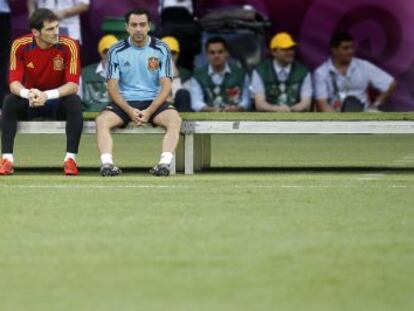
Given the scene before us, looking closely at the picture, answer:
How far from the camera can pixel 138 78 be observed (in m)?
12.3

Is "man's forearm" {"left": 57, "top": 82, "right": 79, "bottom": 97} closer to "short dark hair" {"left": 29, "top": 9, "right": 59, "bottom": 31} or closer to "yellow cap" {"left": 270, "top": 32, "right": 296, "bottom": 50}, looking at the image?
"short dark hair" {"left": 29, "top": 9, "right": 59, "bottom": 31}

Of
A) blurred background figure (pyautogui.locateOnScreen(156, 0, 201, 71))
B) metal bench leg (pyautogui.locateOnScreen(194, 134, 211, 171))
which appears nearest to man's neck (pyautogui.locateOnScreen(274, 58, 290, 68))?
blurred background figure (pyautogui.locateOnScreen(156, 0, 201, 71))

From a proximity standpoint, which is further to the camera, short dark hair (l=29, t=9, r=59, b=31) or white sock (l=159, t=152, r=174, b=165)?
Answer: short dark hair (l=29, t=9, r=59, b=31)

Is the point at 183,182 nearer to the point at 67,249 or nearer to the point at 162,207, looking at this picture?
the point at 162,207

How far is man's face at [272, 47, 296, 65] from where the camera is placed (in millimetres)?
16969

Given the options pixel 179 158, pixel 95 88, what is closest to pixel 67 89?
pixel 179 158

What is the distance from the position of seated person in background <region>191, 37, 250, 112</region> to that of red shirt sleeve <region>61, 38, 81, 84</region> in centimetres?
502

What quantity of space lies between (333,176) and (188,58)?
6.76 metres

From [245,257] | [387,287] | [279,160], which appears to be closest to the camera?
[387,287]

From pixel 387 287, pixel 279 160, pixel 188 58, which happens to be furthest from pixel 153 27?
pixel 387 287

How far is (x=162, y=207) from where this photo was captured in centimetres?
902

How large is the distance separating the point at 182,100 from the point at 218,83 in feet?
2.19

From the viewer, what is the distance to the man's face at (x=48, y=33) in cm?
1199

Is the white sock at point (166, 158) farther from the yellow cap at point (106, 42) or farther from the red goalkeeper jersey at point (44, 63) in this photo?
the yellow cap at point (106, 42)
